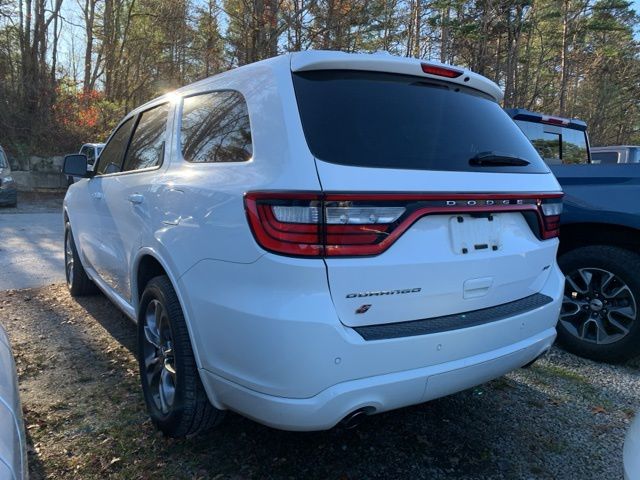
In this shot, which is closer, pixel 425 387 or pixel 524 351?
pixel 425 387

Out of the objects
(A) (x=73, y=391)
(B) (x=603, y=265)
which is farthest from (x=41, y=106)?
(B) (x=603, y=265)

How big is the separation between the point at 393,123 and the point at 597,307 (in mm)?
2554

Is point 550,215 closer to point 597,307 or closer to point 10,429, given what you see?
point 597,307

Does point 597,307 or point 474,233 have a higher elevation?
point 474,233

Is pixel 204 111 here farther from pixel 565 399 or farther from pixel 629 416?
pixel 629 416

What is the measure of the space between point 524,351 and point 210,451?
163 centimetres

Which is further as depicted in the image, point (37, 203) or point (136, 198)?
point (37, 203)

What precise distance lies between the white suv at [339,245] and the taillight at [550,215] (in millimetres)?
13

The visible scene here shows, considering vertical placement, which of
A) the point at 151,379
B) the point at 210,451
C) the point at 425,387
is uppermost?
the point at 425,387

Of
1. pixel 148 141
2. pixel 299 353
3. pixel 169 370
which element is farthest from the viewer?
pixel 148 141

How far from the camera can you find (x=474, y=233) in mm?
2133

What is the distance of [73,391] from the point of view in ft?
9.93

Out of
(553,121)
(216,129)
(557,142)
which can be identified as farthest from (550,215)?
(557,142)

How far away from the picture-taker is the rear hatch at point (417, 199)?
182cm
